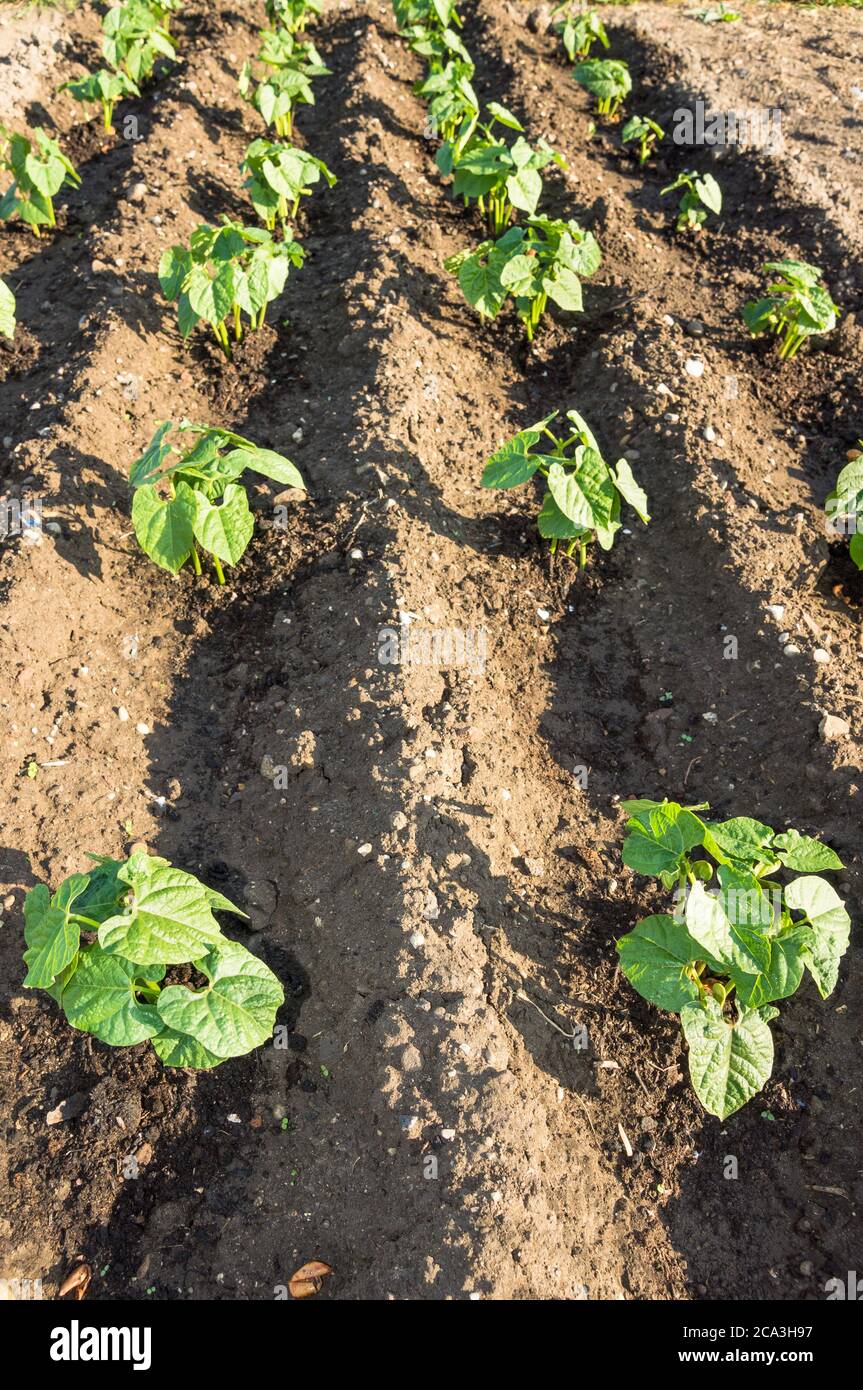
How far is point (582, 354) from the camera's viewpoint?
479 cm

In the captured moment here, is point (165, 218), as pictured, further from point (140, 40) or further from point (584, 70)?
point (584, 70)

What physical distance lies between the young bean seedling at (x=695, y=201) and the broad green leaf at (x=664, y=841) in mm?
3779

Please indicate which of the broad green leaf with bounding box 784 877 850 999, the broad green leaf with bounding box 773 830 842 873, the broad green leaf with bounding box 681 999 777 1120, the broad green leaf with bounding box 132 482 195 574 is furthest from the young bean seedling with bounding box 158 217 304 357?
the broad green leaf with bounding box 681 999 777 1120

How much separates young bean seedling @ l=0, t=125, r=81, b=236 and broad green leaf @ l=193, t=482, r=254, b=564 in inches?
109

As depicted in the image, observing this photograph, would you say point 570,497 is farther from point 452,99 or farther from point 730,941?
point 452,99

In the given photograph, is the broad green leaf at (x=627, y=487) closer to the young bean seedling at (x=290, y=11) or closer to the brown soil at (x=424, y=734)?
the brown soil at (x=424, y=734)

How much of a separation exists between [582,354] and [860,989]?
10.7 ft

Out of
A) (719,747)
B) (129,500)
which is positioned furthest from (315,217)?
(719,747)

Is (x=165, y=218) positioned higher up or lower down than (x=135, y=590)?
higher up

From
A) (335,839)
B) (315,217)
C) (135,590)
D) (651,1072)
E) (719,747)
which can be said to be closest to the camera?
(651,1072)

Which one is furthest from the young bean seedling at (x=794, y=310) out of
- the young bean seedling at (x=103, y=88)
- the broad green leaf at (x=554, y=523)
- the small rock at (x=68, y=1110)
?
the small rock at (x=68, y=1110)

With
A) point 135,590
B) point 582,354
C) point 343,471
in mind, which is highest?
point 582,354

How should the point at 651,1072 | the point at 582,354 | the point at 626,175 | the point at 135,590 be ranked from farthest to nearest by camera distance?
1. the point at 626,175
2. the point at 582,354
3. the point at 135,590
4. the point at 651,1072

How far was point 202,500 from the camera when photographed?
11.0ft
